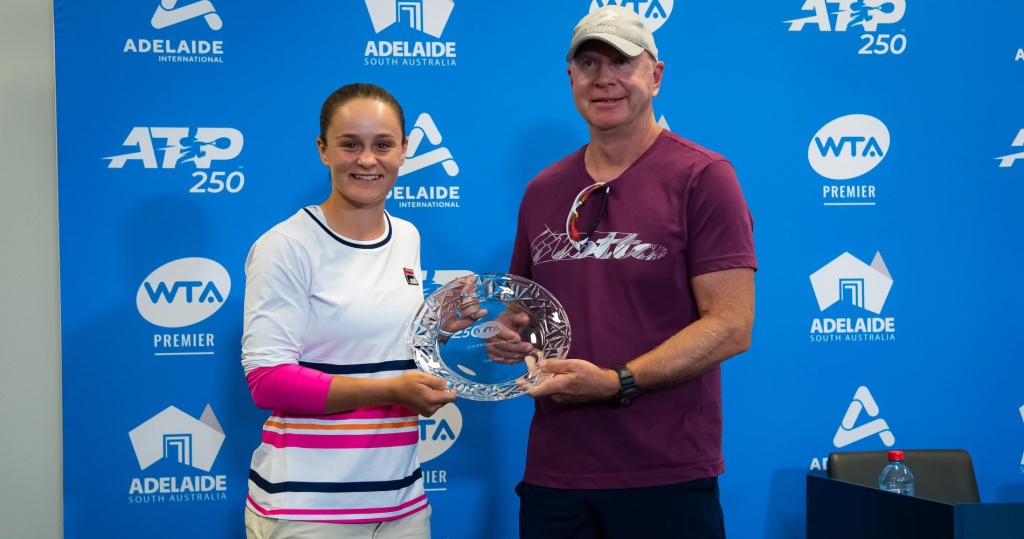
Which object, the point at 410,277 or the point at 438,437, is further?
the point at 438,437

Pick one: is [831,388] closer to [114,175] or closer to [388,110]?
[388,110]

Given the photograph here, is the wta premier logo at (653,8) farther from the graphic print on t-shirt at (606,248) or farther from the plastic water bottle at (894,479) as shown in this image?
the plastic water bottle at (894,479)

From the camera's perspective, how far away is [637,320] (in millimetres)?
1882

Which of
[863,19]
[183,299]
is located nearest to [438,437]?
[183,299]

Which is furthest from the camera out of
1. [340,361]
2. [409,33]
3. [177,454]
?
[409,33]

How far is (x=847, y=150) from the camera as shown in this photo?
2.95 m

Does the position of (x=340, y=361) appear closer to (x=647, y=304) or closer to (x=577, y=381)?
(x=577, y=381)

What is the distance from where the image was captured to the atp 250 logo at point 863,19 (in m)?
2.95

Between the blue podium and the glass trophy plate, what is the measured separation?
3.63 feet

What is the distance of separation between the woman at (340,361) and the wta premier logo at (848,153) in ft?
5.55

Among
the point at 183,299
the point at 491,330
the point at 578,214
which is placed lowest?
the point at 491,330

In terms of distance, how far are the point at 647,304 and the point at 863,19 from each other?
174 centimetres

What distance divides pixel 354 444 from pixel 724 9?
2.01 metres

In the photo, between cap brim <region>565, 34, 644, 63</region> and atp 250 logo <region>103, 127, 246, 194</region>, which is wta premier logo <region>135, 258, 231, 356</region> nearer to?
atp 250 logo <region>103, 127, 246, 194</region>
